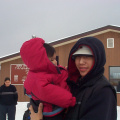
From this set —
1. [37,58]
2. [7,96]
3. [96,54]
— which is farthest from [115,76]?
[96,54]

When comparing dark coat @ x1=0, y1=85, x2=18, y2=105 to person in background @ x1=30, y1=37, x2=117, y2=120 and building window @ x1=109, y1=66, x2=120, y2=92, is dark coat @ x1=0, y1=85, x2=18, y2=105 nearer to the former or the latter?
person in background @ x1=30, y1=37, x2=117, y2=120

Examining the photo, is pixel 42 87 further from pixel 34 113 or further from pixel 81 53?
pixel 81 53

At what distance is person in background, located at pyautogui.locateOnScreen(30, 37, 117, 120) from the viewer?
58.5 inches

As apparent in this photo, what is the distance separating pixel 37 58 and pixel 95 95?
0.78 metres

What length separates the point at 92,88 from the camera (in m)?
1.59

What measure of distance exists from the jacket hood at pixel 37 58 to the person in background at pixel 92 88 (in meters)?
0.30

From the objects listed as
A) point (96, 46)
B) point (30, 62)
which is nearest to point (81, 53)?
point (96, 46)

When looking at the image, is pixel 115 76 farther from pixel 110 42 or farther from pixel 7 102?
pixel 7 102

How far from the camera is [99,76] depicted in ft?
5.44

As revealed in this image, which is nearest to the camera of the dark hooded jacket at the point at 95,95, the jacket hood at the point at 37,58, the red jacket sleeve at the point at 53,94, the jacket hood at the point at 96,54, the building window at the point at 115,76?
the dark hooded jacket at the point at 95,95

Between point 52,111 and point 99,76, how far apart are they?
64cm

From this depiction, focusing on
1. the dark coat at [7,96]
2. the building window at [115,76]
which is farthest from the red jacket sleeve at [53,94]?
the building window at [115,76]

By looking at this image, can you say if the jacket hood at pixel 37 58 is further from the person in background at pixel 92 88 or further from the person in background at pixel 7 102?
the person in background at pixel 7 102

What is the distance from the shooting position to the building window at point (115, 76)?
11422mm
